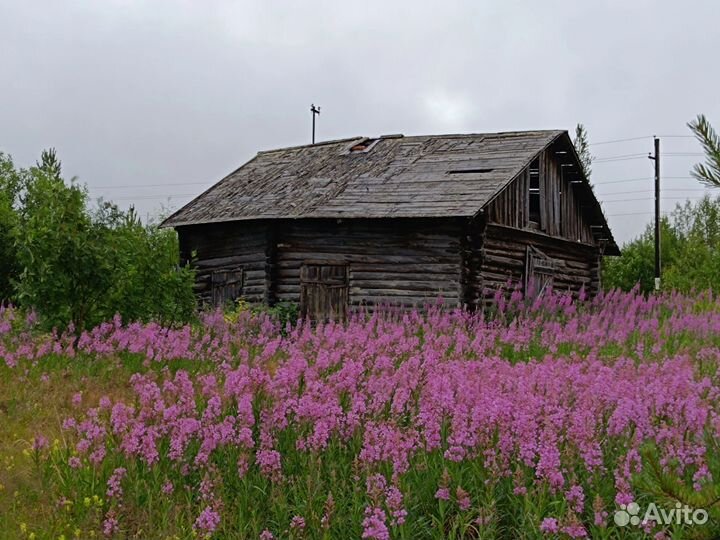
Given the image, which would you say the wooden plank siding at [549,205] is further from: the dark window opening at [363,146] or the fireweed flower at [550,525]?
the fireweed flower at [550,525]

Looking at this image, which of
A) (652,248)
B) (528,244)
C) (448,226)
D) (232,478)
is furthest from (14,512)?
(652,248)

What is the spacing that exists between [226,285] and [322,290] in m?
3.21

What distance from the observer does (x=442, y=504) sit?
4.71 meters

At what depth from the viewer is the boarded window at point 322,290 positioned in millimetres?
19719

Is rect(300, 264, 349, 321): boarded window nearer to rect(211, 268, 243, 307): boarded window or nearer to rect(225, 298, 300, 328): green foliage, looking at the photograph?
rect(225, 298, 300, 328): green foliage

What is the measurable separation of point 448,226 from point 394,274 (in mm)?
1681

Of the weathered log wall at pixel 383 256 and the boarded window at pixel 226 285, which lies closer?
the weathered log wall at pixel 383 256

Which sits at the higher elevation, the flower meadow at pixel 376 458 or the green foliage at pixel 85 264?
the green foliage at pixel 85 264

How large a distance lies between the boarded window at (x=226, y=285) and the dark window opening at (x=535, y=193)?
7.74 meters

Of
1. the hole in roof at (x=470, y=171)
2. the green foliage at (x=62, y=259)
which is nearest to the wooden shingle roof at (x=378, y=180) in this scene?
the hole in roof at (x=470, y=171)

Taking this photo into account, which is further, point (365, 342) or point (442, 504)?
point (365, 342)

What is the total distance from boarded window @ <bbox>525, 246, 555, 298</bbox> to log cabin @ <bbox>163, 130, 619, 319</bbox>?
0.12 feet

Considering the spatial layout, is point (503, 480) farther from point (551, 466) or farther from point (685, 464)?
point (685, 464)

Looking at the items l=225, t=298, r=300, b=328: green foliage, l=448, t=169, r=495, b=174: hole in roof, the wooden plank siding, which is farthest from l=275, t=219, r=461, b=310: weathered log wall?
l=448, t=169, r=495, b=174: hole in roof
